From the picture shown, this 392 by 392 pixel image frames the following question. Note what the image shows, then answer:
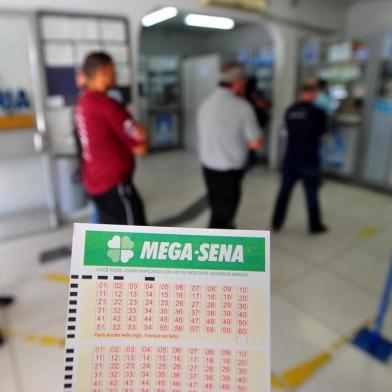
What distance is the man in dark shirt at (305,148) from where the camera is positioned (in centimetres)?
299

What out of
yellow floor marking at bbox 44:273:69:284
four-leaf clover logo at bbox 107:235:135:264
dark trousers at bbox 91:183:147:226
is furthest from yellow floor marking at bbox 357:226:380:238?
four-leaf clover logo at bbox 107:235:135:264

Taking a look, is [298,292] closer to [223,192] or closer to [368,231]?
[223,192]

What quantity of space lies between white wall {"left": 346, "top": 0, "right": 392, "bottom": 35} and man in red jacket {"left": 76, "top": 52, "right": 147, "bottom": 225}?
528 cm

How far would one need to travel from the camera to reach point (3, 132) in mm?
3100

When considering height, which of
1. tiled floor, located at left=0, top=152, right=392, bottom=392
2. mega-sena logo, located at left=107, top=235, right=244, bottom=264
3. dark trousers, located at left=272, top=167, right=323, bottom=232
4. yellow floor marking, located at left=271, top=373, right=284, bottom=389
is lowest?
yellow floor marking, located at left=271, top=373, right=284, bottom=389

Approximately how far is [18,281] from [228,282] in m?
2.49

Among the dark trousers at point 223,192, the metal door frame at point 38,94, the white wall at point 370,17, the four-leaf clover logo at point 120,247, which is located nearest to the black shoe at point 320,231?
the dark trousers at point 223,192

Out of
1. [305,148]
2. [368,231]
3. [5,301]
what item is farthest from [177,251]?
[368,231]

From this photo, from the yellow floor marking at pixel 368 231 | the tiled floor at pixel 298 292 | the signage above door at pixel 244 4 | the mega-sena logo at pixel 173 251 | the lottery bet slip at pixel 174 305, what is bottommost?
the tiled floor at pixel 298 292

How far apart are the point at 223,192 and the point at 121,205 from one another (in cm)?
98

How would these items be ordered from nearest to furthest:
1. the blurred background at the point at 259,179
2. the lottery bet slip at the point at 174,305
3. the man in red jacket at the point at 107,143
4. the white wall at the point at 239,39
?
the lottery bet slip at the point at 174,305 < the man in red jacket at the point at 107,143 < the blurred background at the point at 259,179 < the white wall at the point at 239,39

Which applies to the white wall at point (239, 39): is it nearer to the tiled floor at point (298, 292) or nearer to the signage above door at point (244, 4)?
the signage above door at point (244, 4)

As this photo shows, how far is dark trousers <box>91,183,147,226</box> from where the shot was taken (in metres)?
2.07

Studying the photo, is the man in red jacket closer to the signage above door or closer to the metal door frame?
the metal door frame
